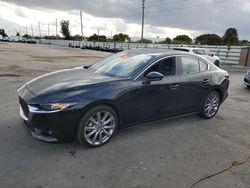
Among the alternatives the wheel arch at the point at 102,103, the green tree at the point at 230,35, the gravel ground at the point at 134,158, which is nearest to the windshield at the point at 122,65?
the wheel arch at the point at 102,103

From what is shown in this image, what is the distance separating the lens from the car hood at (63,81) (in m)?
3.41

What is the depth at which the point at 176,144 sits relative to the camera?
3.88m

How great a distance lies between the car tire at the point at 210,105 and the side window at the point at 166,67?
126cm

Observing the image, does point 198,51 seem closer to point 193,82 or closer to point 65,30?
point 193,82

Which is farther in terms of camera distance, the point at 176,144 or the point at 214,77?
the point at 214,77

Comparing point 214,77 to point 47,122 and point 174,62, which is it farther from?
point 47,122

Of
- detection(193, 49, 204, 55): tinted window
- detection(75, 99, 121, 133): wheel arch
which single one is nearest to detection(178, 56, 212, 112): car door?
detection(75, 99, 121, 133): wheel arch

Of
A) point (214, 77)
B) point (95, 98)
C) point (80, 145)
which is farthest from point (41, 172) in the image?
point (214, 77)

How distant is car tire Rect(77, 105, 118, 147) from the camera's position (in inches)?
133

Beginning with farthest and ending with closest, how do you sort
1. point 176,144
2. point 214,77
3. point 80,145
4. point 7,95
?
point 7,95, point 214,77, point 176,144, point 80,145

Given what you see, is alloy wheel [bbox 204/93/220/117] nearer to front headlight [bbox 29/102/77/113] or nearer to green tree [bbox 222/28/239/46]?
front headlight [bbox 29/102/77/113]

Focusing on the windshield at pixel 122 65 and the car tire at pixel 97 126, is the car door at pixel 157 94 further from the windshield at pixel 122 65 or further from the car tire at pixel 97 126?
the car tire at pixel 97 126

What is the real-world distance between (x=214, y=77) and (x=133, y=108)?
2.30 meters

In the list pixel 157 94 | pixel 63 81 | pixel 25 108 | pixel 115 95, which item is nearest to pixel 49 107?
pixel 25 108
